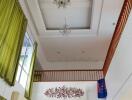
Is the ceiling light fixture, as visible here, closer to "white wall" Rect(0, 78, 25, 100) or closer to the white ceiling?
the white ceiling

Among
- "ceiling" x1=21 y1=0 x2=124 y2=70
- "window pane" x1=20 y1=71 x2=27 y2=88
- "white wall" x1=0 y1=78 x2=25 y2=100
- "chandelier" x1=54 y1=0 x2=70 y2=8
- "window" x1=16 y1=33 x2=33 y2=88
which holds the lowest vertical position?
"white wall" x1=0 y1=78 x2=25 y2=100

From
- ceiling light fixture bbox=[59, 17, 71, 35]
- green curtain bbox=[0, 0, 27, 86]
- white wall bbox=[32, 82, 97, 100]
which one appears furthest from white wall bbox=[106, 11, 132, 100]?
ceiling light fixture bbox=[59, 17, 71, 35]

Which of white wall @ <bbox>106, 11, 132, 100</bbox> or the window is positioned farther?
the window

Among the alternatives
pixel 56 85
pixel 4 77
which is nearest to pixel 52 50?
pixel 56 85

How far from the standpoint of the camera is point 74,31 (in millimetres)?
9414

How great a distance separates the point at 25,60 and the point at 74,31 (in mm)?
2744

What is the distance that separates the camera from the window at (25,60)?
283 inches

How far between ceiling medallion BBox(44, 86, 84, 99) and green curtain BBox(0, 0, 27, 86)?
266cm

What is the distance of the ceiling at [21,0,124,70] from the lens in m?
7.98

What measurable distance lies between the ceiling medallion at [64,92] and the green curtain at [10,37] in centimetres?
266

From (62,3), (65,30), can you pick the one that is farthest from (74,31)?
(62,3)

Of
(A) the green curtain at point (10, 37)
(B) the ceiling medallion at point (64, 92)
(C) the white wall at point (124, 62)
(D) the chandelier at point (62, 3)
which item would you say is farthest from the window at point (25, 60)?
(C) the white wall at point (124, 62)

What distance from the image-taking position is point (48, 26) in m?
9.27

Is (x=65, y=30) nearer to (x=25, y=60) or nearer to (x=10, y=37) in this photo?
(x=25, y=60)
